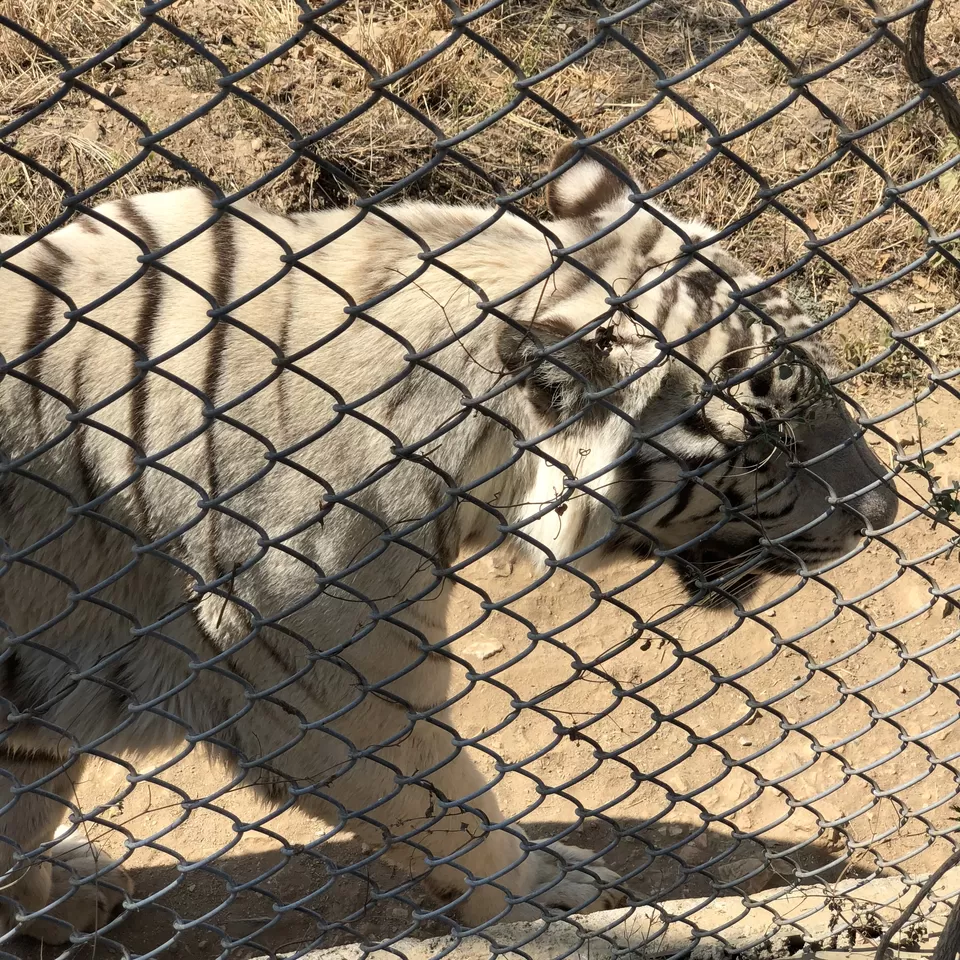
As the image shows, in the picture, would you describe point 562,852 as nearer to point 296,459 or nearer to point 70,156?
point 296,459

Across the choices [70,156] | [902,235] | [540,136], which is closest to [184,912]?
[70,156]

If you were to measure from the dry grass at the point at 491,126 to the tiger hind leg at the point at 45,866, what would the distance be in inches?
88.0

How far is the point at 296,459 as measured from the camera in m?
2.04

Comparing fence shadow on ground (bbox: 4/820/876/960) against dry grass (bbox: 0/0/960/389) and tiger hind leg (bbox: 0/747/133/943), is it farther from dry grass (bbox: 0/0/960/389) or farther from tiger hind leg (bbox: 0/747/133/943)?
dry grass (bbox: 0/0/960/389)

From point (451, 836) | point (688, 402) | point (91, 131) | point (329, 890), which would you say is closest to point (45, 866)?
point (329, 890)

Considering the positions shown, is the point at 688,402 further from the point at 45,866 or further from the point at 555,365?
the point at 45,866

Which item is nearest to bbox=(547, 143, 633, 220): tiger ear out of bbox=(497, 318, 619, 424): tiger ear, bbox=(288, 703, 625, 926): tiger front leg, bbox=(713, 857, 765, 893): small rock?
bbox=(497, 318, 619, 424): tiger ear

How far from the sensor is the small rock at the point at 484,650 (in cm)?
359

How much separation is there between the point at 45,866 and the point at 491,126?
2.88 meters

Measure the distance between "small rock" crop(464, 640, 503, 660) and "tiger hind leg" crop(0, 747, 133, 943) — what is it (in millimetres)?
1222

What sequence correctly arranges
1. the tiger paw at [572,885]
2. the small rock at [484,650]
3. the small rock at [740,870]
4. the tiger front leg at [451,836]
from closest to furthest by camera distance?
the tiger front leg at [451,836] < the tiger paw at [572,885] < the small rock at [740,870] < the small rock at [484,650]

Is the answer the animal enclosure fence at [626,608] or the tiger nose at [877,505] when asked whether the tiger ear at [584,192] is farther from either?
the tiger nose at [877,505]

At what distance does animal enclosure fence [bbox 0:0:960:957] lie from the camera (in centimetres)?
203

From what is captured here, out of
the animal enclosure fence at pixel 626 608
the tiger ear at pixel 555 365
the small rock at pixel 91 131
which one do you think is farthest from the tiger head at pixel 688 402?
the small rock at pixel 91 131
